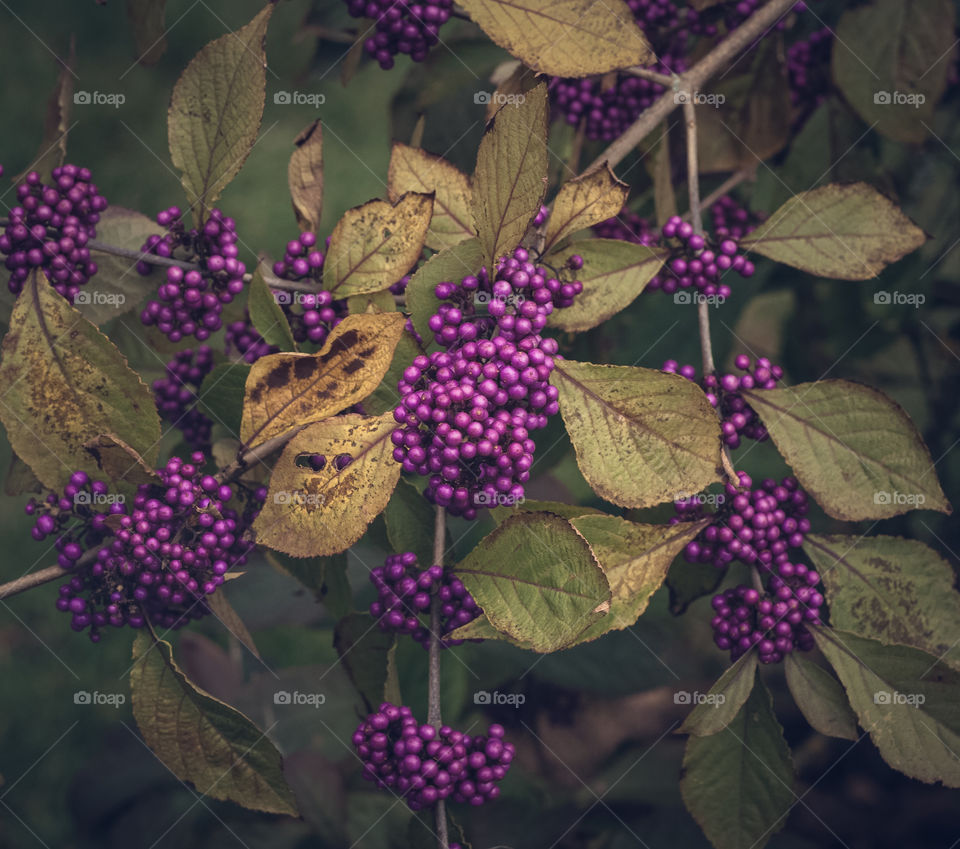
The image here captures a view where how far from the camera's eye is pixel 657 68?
1827 mm

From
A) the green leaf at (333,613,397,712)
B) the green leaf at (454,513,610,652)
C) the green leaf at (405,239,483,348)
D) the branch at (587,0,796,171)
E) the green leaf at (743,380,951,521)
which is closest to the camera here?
the green leaf at (454,513,610,652)

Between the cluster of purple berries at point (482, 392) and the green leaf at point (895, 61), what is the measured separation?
3.37ft

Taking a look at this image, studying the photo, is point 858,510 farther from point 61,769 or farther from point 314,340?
point 61,769

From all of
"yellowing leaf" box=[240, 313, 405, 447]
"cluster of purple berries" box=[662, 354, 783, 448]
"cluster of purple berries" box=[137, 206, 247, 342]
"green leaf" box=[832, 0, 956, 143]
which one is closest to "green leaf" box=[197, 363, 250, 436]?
"cluster of purple berries" box=[137, 206, 247, 342]

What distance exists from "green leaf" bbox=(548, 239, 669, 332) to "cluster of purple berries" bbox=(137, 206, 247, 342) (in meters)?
0.54

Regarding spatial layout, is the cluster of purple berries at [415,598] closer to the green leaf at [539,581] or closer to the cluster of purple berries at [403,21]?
the green leaf at [539,581]

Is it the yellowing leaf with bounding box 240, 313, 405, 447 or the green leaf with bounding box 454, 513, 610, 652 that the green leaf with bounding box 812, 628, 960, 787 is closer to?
the green leaf with bounding box 454, 513, 610, 652

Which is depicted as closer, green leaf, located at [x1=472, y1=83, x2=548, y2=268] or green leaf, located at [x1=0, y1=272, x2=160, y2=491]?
green leaf, located at [x1=472, y1=83, x2=548, y2=268]

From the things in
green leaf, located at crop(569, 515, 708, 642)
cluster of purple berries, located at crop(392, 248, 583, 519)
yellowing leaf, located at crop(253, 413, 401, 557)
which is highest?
cluster of purple berries, located at crop(392, 248, 583, 519)

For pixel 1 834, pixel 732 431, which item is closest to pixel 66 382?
pixel 732 431

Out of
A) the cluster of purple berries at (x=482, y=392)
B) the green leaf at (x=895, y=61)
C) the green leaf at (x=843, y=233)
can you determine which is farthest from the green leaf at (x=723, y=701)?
the green leaf at (x=895, y=61)

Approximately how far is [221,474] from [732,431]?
84 cm

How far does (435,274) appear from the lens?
48.6 inches

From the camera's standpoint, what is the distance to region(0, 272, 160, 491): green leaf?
128 centimetres
